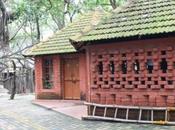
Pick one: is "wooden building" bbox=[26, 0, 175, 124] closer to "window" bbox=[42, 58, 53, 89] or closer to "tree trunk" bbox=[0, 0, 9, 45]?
"window" bbox=[42, 58, 53, 89]

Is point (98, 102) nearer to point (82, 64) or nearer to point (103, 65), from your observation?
point (103, 65)

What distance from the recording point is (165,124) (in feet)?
42.1

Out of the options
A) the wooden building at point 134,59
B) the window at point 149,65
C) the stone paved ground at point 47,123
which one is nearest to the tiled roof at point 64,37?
the stone paved ground at point 47,123

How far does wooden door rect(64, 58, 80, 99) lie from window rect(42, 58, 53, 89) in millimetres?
995

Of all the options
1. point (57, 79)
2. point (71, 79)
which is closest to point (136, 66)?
point (71, 79)

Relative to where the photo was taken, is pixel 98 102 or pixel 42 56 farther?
pixel 42 56

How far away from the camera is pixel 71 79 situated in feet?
68.0

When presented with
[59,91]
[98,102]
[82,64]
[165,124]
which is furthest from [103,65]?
[59,91]

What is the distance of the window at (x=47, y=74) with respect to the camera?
2166cm

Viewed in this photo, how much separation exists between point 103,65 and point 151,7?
251 centimetres

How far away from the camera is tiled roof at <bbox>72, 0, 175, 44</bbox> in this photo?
13.3 m

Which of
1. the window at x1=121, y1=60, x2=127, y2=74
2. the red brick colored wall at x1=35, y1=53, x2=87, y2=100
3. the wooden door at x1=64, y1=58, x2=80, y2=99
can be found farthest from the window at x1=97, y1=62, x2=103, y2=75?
the wooden door at x1=64, y1=58, x2=80, y2=99

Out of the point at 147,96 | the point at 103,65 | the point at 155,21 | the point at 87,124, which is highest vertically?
the point at 155,21

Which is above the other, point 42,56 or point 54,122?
point 42,56
